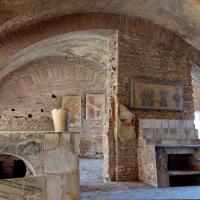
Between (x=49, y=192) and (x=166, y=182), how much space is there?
2367 mm

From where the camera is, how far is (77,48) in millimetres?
7422

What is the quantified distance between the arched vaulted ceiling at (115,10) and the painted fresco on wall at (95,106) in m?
4.03

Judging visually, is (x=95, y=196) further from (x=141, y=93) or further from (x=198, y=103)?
(x=198, y=103)

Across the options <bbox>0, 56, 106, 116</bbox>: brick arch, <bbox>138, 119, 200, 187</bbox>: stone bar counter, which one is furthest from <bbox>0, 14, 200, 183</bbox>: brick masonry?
<bbox>0, 56, 106, 116</bbox>: brick arch

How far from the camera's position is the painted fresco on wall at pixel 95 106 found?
9234mm

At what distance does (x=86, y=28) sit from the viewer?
5637 mm

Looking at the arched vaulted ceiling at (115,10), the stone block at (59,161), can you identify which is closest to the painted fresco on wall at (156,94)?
the arched vaulted ceiling at (115,10)

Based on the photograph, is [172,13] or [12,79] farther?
[12,79]

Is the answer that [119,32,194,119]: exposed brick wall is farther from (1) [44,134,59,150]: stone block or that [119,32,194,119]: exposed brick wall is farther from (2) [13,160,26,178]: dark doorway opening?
(2) [13,160,26,178]: dark doorway opening

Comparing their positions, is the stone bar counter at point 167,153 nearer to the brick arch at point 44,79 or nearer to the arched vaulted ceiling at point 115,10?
the arched vaulted ceiling at point 115,10

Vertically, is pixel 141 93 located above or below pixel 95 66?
below

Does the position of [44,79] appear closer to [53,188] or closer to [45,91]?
[45,91]

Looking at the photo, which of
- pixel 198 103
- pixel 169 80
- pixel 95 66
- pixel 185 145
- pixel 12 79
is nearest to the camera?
pixel 185 145

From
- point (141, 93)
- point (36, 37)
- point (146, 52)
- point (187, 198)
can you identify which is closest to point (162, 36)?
point (146, 52)
